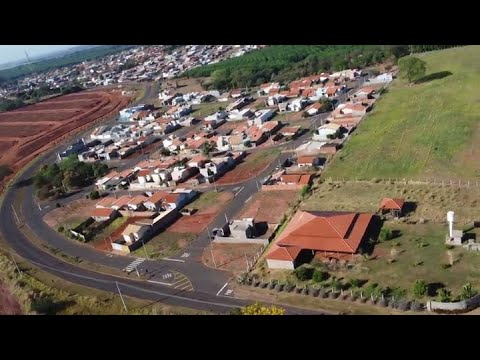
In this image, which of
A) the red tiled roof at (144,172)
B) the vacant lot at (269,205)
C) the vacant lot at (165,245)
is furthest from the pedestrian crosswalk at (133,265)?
the red tiled roof at (144,172)

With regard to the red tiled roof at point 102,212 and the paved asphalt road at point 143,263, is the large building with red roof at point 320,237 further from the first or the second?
the red tiled roof at point 102,212

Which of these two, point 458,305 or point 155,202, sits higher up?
point 155,202

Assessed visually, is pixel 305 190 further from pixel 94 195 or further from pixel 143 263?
pixel 94 195

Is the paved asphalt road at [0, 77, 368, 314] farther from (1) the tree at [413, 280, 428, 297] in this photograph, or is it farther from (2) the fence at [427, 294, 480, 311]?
(2) the fence at [427, 294, 480, 311]

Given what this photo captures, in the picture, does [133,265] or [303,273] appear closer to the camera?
[303,273]

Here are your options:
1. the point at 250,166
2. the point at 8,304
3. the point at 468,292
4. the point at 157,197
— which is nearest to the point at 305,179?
the point at 250,166

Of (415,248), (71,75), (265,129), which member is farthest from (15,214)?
(71,75)
